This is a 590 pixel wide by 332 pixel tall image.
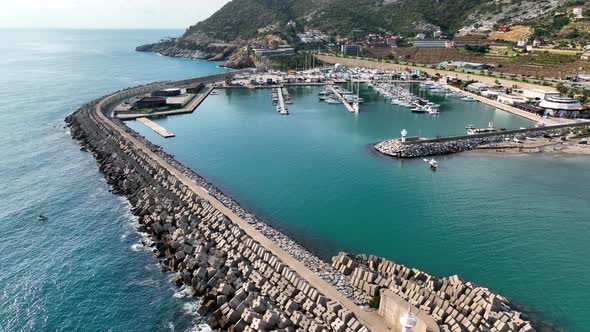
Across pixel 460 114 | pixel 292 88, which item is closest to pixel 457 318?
pixel 460 114

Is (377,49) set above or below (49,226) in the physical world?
above

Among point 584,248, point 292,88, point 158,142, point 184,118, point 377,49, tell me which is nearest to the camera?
point 584,248

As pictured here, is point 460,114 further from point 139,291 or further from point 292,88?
point 139,291

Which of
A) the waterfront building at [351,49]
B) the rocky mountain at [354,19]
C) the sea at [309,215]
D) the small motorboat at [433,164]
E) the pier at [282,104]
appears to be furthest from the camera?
the rocky mountain at [354,19]

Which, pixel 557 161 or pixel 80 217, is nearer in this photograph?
pixel 80 217

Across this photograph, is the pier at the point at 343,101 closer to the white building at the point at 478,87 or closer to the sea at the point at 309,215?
the sea at the point at 309,215

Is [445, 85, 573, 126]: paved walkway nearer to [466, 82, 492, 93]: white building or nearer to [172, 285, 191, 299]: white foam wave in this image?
[466, 82, 492, 93]: white building

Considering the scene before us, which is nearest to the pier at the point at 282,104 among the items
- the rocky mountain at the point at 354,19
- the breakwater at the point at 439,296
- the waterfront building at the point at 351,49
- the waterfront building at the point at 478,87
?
the waterfront building at the point at 478,87
